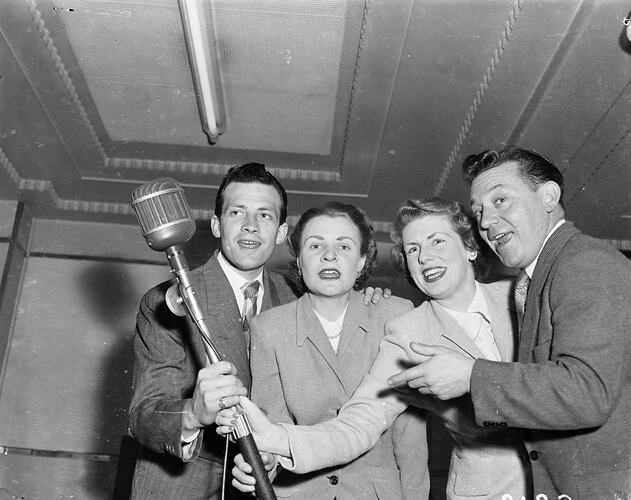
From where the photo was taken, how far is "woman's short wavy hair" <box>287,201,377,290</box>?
2713 millimetres

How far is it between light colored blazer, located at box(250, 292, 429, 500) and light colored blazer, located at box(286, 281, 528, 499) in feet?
0.34

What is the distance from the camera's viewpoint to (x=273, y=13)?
12.7ft

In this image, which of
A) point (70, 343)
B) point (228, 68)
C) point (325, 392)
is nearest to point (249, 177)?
point (325, 392)

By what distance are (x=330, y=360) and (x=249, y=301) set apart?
22.5 inches

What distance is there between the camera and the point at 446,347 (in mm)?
2178

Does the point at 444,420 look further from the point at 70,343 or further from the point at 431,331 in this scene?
the point at 70,343

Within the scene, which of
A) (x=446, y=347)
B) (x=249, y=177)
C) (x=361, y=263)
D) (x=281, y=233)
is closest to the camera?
(x=446, y=347)

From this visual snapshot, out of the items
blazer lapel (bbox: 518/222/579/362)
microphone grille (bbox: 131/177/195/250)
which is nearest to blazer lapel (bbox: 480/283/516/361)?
blazer lapel (bbox: 518/222/579/362)

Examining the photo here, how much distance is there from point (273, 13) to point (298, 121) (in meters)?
1.36

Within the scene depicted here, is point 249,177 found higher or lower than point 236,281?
higher

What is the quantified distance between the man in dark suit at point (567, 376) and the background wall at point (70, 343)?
4.68 meters

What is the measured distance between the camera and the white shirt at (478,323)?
2420 millimetres

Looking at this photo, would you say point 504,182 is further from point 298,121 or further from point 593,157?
point 593,157

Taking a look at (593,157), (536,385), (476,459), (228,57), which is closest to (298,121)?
(228,57)
